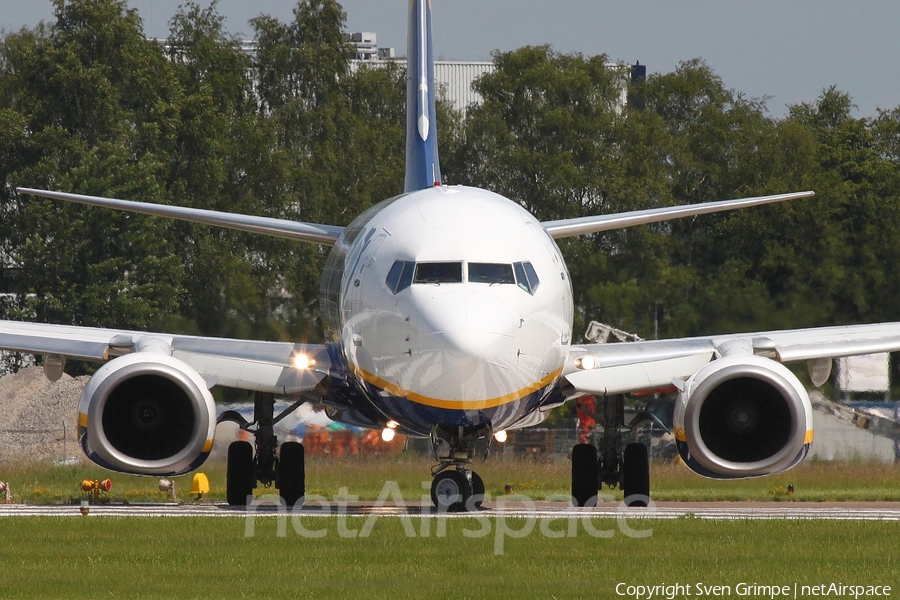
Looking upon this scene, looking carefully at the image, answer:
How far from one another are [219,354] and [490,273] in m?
4.16

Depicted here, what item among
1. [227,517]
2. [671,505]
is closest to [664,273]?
[671,505]

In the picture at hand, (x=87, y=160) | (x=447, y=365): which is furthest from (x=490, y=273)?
(x=87, y=160)

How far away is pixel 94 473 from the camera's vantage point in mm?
25516

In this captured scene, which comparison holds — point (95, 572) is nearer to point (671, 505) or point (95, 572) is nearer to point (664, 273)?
point (671, 505)

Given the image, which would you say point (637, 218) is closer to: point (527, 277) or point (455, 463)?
point (527, 277)

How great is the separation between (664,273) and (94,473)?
16.1m

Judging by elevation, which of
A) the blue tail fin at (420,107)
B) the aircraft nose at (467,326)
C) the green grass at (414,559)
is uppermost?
the blue tail fin at (420,107)

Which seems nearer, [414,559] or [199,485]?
[414,559]

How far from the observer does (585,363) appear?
18.1m

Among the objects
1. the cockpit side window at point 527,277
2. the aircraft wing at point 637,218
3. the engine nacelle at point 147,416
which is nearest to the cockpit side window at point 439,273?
the cockpit side window at point 527,277

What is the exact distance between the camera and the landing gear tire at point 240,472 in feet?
66.8

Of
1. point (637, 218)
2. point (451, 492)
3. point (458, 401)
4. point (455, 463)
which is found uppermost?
point (637, 218)

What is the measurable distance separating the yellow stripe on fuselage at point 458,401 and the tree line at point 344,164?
51.5 feet

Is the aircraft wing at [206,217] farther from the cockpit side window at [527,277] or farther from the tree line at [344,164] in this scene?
the tree line at [344,164]
